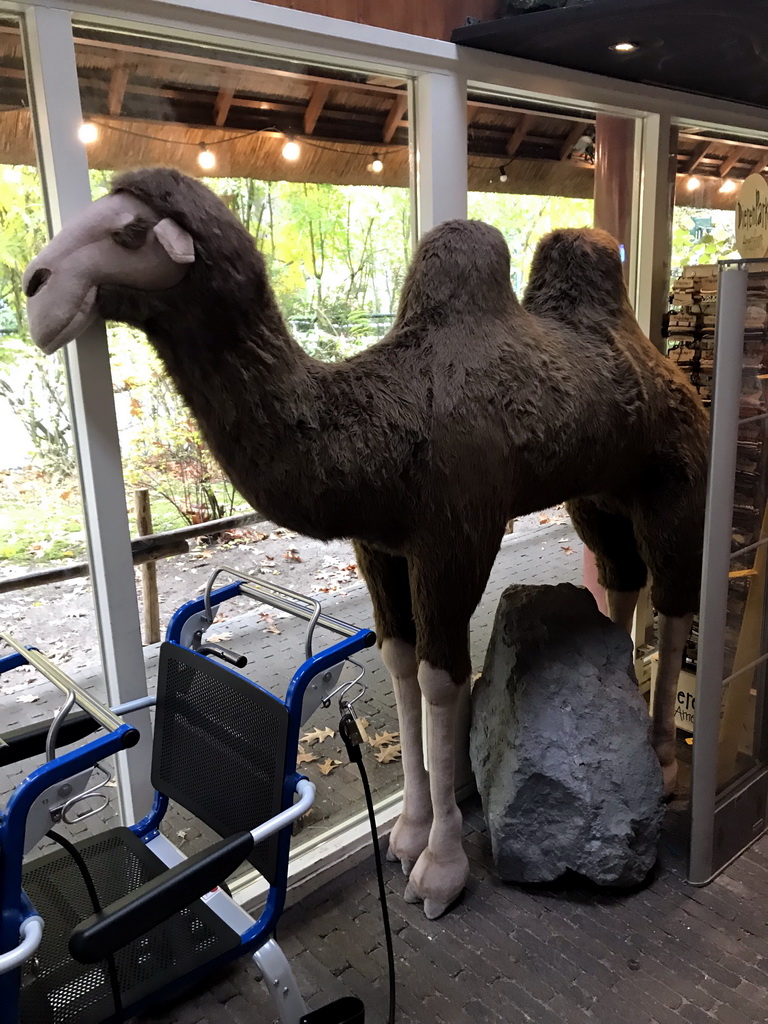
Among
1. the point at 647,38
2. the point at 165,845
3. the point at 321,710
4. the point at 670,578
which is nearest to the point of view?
the point at 165,845

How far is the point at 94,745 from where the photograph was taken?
1.35 m

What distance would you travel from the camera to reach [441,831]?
222cm

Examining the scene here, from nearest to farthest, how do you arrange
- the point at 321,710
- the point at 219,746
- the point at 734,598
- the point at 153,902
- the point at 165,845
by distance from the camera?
1. the point at 153,902
2. the point at 219,746
3. the point at 165,845
4. the point at 734,598
5. the point at 321,710

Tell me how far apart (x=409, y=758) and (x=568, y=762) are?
17.9 inches

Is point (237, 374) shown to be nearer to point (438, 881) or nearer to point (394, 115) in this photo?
point (394, 115)

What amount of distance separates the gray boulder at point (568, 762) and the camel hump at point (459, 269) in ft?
3.23

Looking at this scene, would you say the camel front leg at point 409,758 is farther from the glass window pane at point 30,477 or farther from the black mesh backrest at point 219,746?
the glass window pane at point 30,477

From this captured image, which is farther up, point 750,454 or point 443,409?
point 443,409

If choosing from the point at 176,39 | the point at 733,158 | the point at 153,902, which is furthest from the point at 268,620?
the point at 733,158

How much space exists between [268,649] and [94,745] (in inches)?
52.1

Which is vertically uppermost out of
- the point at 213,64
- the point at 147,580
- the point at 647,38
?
the point at 647,38

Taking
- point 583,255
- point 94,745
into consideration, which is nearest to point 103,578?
point 94,745

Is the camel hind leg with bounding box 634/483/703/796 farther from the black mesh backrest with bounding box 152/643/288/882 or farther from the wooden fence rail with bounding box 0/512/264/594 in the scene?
the black mesh backrest with bounding box 152/643/288/882

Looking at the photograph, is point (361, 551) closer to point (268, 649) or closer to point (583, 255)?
point (268, 649)
